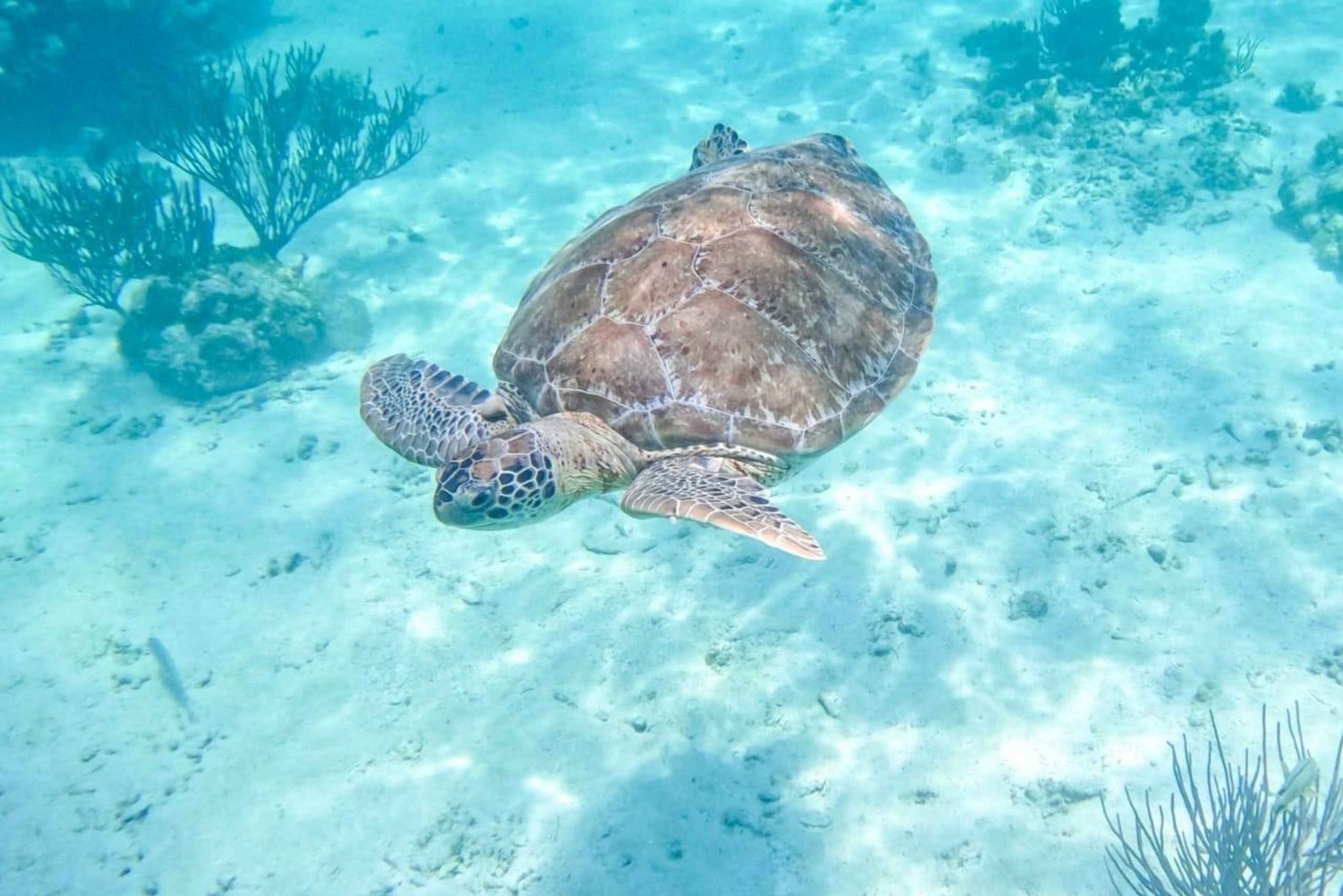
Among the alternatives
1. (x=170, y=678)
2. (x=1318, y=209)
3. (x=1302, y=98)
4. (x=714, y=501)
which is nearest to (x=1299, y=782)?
(x=714, y=501)

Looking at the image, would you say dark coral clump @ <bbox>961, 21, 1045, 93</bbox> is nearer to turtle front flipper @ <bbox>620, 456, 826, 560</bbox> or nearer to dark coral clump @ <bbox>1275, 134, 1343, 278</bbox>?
dark coral clump @ <bbox>1275, 134, 1343, 278</bbox>

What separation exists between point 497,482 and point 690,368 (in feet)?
4.31

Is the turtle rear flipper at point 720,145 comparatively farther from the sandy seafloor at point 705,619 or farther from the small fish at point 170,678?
the small fish at point 170,678

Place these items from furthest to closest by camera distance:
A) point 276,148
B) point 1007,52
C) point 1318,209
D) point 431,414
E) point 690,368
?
1. point 1007,52
2. point 276,148
3. point 1318,209
4. point 431,414
5. point 690,368

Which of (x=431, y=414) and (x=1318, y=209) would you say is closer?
(x=431, y=414)

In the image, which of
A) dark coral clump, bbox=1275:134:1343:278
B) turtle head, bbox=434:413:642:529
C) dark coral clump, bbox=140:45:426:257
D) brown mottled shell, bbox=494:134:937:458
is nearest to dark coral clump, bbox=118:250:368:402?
dark coral clump, bbox=140:45:426:257

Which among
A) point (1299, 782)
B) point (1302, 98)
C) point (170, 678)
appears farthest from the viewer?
point (1302, 98)

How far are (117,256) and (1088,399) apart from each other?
1327cm

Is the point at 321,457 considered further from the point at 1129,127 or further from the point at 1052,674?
the point at 1129,127

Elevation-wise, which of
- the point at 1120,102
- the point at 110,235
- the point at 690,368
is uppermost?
the point at 1120,102

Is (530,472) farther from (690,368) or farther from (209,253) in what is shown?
(209,253)

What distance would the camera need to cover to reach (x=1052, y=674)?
20.1 feet

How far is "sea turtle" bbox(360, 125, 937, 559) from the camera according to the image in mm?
4156

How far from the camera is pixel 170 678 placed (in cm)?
700
